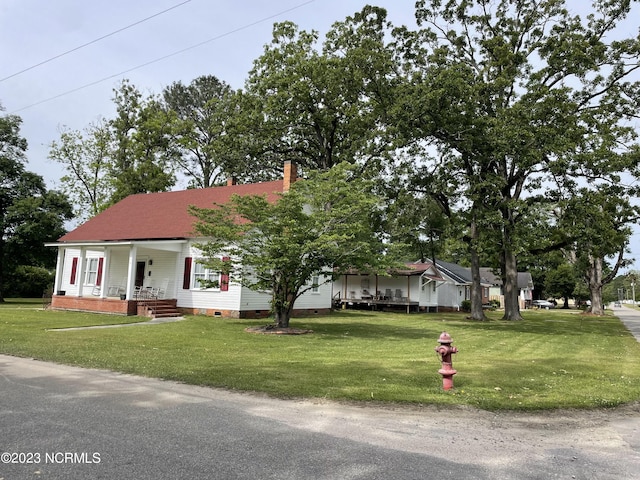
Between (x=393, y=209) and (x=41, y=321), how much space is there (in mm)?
18040

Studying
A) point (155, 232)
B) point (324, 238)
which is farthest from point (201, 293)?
point (324, 238)

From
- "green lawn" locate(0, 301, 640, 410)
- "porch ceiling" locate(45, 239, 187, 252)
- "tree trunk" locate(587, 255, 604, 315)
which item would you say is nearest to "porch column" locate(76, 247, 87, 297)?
"porch ceiling" locate(45, 239, 187, 252)

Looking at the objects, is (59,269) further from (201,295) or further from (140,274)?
(201,295)

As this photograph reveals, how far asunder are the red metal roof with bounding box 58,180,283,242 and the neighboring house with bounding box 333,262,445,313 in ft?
46.7

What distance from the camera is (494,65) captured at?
24.6m

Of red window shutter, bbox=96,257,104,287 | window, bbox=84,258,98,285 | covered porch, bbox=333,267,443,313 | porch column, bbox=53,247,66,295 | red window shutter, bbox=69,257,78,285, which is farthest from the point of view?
covered porch, bbox=333,267,443,313

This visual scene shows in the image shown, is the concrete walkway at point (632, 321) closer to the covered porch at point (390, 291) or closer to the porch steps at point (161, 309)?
the covered porch at point (390, 291)

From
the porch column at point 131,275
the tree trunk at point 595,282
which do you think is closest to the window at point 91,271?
the porch column at point 131,275

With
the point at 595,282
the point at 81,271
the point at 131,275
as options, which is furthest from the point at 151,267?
the point at 595,282

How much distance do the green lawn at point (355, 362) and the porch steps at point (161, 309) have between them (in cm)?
407

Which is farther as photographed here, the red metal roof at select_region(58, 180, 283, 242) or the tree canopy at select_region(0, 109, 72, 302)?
the tree canopy at select_region(0, 109, 72, 302)

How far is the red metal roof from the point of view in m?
24.0

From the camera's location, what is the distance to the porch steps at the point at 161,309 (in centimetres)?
2056

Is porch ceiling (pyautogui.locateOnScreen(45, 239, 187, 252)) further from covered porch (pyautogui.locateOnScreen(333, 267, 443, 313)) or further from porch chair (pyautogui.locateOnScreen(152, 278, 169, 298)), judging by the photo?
covered porch (pyautogui.locateOnScreen(333, 267, 443, 313))
